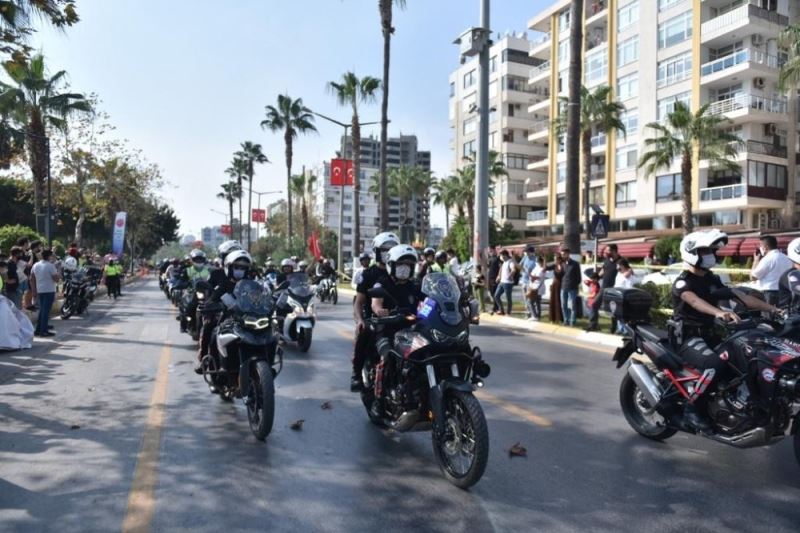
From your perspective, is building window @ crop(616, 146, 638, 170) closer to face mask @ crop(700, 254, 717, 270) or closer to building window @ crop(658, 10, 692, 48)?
building window @ crop(658, 10, 692, 48)

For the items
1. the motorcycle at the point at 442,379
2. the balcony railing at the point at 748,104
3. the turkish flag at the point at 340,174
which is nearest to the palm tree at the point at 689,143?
the balcony railing at the point at 748,104

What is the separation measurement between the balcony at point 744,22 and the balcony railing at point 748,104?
3776 mm

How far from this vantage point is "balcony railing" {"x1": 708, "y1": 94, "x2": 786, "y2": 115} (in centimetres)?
3969

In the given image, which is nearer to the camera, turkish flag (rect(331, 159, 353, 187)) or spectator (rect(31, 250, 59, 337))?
spectator (rect(31, 250, 59, 337))

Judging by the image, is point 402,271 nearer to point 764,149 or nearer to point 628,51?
point 764,149

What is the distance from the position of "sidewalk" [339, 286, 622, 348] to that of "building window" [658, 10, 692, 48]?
34062 millimetres

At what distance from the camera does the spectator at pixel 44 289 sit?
13.4 metres

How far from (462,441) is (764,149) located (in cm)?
4245

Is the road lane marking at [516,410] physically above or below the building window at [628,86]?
below

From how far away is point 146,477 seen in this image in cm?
490

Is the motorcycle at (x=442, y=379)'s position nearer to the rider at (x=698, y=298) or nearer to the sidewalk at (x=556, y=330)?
the rider at (x=698, y=298)

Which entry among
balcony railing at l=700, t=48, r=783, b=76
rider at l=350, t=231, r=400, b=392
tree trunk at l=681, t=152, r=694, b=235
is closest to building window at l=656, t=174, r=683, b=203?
balcony railing at l=700, t=48, r=783, b=76

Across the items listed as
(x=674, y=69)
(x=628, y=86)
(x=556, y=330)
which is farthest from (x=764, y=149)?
(x=556, y=330)

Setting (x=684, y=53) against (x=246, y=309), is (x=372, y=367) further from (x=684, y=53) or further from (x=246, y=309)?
(x=684, y=53)
